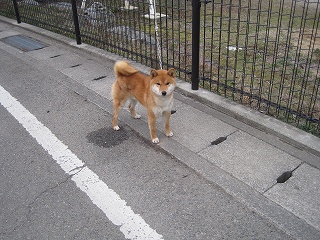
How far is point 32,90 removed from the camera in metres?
5.15

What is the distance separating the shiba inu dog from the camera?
332 cm

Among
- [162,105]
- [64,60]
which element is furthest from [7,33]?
[162,105]

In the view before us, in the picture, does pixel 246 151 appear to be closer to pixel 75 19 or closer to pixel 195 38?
pixel 195 38

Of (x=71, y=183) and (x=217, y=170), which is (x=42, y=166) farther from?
(x=217, y=170)

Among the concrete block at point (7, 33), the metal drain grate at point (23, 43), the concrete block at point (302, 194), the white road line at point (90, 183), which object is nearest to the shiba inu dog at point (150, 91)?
the white road line at point (90, 183)

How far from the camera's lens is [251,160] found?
327cm

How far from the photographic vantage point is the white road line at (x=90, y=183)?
2.52 metres

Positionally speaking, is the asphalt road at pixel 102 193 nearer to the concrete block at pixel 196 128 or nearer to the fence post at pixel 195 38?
the concrete block at pixel 196 128

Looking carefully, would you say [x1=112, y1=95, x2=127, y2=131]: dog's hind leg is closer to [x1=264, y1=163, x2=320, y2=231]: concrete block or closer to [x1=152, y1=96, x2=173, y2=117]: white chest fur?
[x1=152, y1=96, x2=173, y2=117]: white chest fur

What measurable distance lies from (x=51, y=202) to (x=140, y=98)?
1.56 metres

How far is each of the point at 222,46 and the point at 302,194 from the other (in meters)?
4.57

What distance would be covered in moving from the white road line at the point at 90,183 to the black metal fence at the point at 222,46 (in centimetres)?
224

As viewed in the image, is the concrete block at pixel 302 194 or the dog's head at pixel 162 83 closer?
the concrete block at pixel 302 194

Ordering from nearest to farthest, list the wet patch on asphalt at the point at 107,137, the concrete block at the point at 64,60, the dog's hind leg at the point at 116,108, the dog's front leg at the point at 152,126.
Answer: the dog's front leg at the point at 152,126, the wet patch on asphalt at the point at 107,137, the dog's hind leg at the point at 116,108, the concrete block at the point at 64,60
